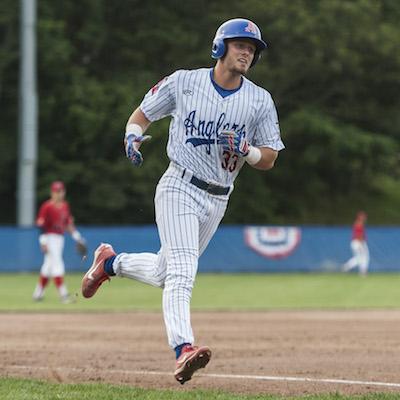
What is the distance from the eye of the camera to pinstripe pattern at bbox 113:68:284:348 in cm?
664

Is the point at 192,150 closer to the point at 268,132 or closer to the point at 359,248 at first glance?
the point at 268,132

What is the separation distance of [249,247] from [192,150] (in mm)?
20923

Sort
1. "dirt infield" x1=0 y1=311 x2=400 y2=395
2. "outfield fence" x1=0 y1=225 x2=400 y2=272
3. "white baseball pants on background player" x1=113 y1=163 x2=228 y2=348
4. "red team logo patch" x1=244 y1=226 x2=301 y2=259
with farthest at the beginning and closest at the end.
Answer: "red team logo patch" x1=244 y1=226 x2=301 y2=259
"outfield fence" x1=0 y1=225 x2=400 y2=272
"dirt infield" x1=0 y1=311 x2=400 y2=395
"white baseball pants on background player" x1=113 y1=163 x2=228 y2=348

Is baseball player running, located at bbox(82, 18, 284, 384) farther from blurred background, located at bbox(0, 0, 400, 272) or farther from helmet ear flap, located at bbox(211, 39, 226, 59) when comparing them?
blurred background, located at bbox(0, 0, 400, 272)

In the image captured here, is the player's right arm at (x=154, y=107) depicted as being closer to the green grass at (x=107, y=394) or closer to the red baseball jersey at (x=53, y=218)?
the green grass at (x=107, y=394)

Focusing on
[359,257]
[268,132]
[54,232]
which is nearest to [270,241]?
[359,257]

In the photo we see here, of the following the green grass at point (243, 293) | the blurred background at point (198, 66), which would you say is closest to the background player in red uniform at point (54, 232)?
the green grass at point (243, 293)

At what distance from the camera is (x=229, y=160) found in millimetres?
6789

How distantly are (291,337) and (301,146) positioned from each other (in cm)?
2940

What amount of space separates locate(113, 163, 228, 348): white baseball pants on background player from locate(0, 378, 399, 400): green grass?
350mm

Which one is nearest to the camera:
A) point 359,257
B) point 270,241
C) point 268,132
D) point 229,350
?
point 268,132

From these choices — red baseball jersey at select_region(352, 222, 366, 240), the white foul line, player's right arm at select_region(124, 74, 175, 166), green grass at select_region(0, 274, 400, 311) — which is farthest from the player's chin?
red baseball jersey at select_region(352, 222, 366, 240)

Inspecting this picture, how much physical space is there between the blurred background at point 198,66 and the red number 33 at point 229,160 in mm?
27630

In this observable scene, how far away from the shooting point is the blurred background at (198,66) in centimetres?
3525
